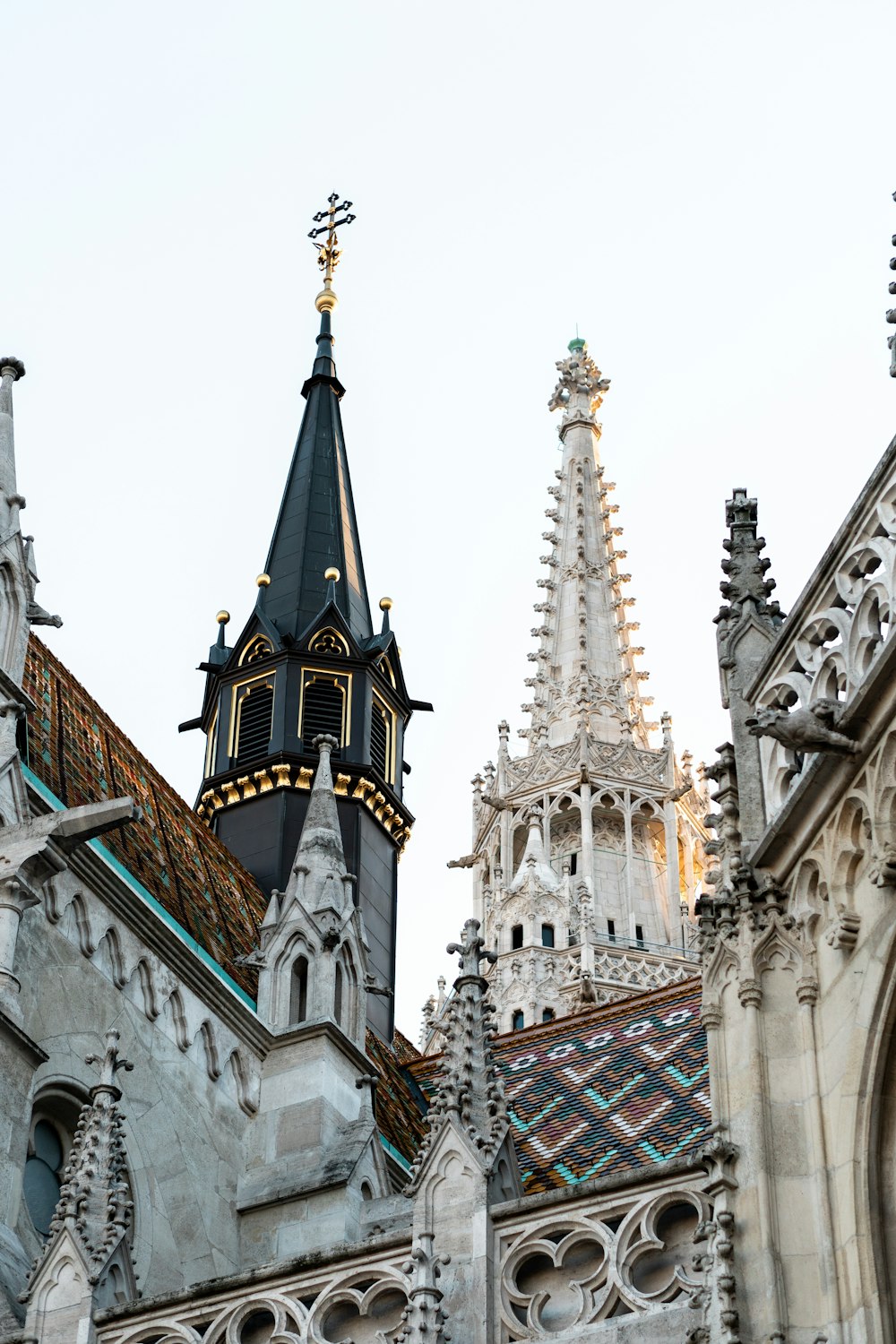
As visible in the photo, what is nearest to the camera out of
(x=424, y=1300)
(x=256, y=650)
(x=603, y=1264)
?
(x=603, y=1264)

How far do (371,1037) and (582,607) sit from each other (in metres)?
23.7

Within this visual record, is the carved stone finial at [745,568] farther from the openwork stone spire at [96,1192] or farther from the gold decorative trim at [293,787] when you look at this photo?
the gold decorative trim at [293,787]

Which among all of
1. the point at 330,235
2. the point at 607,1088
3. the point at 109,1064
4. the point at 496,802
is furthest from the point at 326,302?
the point at 109,1064

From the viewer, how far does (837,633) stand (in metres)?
8.73

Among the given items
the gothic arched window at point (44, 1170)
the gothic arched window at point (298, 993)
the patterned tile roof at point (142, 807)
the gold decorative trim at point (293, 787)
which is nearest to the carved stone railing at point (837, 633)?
the gothic arched window at point (44, 1170)

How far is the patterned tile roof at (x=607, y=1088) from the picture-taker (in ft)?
45.5

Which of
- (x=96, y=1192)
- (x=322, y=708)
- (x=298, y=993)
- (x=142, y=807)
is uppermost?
(x=322, y=708)

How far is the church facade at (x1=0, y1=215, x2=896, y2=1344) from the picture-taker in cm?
805

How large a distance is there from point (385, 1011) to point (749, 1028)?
47.5ft

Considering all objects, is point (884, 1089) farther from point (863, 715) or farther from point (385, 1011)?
point (385, 1011)

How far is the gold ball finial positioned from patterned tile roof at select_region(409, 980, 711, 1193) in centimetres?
1257

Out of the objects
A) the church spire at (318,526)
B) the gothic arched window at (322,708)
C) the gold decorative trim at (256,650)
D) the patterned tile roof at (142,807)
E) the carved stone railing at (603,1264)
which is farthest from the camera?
the church spire at (318,526)

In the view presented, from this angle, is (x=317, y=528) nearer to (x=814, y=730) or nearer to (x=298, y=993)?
(x=298, y=993)

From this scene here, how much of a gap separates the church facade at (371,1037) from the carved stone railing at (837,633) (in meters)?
0.02
